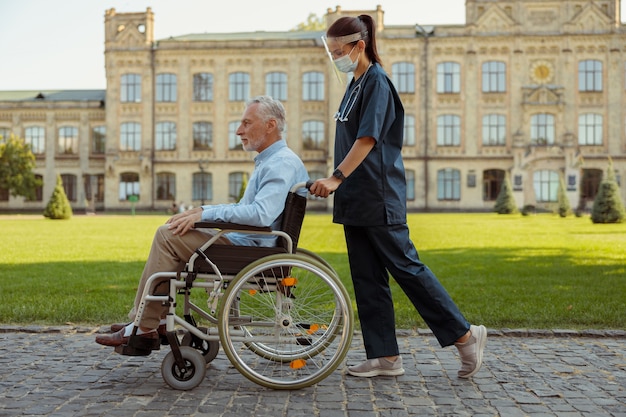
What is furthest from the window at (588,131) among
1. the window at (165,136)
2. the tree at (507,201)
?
the window at (165,136)

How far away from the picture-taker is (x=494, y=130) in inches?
1793

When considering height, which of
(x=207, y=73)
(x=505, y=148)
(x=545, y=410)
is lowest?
(x=545, y=410)

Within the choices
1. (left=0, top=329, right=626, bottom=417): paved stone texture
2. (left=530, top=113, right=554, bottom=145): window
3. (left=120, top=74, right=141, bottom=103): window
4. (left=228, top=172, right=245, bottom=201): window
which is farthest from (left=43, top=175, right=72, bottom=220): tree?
(left=0, top=329, right=626, bottom=417): paved stone texture

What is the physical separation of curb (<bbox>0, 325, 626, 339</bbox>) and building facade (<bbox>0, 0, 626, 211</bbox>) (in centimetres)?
3857

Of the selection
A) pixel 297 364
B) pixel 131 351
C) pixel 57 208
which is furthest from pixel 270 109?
pixel 57 208

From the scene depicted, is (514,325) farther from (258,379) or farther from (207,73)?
(207,73)

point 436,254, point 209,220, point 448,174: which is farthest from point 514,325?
point 448,174

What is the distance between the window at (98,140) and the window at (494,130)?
25.0m

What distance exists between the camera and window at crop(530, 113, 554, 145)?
148 ft

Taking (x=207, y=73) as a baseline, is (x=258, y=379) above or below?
below

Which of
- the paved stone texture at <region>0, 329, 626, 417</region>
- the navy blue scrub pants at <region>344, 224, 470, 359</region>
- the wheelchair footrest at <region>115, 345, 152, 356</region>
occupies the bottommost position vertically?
the paved stone texture at <region>0, 329, 626, 417</region>

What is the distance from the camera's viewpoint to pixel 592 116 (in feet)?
149

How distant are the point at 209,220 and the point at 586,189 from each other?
43670 mm

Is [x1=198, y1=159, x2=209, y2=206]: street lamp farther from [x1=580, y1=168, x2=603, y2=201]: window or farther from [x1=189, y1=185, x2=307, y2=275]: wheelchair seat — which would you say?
[x1=189, y1=185, x2=307, y2=275]: wheelchair seat
